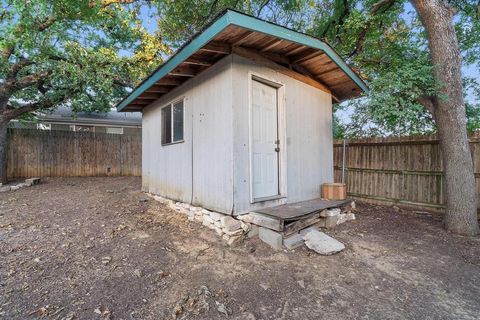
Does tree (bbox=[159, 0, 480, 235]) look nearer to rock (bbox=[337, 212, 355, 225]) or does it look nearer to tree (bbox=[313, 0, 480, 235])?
tree (bbox=[313, 0, 480, 235])

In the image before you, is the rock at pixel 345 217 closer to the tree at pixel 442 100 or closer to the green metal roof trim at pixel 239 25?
the tree at pixel 442 100

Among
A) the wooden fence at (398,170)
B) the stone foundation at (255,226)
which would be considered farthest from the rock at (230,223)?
the wooden fence at (398,170)

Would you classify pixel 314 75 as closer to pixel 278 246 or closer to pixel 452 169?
pixel 452 169

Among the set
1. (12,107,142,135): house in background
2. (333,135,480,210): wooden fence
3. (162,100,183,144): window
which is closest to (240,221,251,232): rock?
(162,100,183,144): window

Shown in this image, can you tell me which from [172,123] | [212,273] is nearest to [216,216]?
[212,273]

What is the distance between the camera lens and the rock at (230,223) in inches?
141

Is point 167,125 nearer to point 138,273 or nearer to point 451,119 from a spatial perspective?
point 138,273

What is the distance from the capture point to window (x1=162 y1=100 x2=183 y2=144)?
16.3 feet

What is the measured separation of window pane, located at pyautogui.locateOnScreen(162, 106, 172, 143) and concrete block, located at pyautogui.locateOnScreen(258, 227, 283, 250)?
296cm

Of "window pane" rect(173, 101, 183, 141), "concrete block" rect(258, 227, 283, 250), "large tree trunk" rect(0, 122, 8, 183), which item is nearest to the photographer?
"concrete block" rect(258, 227, 283, 250)

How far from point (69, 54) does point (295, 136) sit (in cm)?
779

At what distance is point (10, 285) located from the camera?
2.47m

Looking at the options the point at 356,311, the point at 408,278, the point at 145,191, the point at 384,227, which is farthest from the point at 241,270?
the point at 145,191

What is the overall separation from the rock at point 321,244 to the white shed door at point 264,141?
100 centimetres
